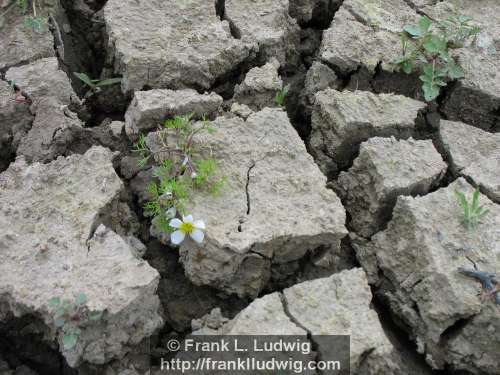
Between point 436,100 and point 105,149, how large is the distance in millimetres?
1677

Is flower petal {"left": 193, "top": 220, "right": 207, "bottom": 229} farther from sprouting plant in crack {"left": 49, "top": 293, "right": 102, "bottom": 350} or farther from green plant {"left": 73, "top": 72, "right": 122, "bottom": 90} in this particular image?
green plant {"left": 73, "top": 72, "right": 122, "bottom": 90}

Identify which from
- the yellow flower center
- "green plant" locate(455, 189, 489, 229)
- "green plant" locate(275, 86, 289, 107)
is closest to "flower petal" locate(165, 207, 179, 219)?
the yellow flower center

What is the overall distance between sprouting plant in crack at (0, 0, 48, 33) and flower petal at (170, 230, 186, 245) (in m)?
1.45

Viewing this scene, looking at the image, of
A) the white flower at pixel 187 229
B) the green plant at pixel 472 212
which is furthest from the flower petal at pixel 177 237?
the green plant at pixel 472 212

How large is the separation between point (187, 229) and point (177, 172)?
317 mm

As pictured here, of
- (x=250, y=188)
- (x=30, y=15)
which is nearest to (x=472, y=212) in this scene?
(x=250, y=188)

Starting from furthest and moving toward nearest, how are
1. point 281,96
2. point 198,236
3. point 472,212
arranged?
point 281,96 < point 472,212 < point 198,236

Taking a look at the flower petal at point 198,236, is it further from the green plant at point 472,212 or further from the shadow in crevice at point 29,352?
the green plant at point 472,212

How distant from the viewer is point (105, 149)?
2.43 m

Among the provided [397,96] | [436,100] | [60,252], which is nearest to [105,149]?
[60,252]

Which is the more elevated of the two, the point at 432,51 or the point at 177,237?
the point at 432,51

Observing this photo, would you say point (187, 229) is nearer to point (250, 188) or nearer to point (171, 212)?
point (171, 212)

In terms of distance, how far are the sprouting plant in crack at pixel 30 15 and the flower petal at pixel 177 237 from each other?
1449 millimetres

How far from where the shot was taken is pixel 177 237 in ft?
6.94
